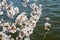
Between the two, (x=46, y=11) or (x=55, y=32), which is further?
(x=46, y=11)

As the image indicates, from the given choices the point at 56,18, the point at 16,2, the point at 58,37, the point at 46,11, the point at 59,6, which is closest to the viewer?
the point at 58,37

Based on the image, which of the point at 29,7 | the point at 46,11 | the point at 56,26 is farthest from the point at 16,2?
the point at 56,26

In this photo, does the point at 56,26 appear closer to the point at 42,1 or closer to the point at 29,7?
the point at 29,7

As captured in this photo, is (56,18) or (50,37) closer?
(50,37)

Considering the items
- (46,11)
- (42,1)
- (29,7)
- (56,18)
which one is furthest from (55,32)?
(42,1)

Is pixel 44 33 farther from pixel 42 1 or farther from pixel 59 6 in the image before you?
pixel 42 1

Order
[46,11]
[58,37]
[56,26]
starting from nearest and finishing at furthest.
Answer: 1. [58,37]
2. [56,26]
3. [46,11]
